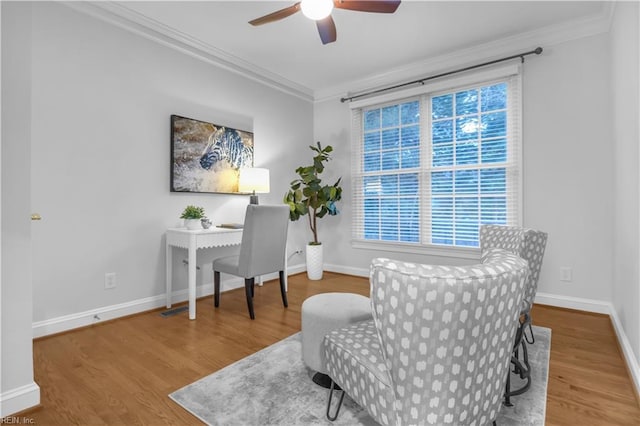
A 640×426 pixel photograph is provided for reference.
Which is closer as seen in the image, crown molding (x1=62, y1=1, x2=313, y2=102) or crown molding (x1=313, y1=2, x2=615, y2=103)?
crown molding (x1=62, y1=1, x2=313, y2=102)

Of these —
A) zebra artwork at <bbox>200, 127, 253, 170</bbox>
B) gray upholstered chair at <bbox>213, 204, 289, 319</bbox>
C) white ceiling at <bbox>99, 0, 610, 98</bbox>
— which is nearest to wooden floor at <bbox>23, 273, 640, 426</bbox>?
gray upholstered chair at <bbox>213, 204, 289, 319</bbox>

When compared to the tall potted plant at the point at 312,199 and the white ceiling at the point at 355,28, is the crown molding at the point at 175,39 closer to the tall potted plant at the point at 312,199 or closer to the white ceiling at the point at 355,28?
the white ceiling at the point at 355,28

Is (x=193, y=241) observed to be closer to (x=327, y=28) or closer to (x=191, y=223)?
(x=191, y=223)

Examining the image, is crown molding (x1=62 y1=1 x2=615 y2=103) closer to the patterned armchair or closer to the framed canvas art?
the framed canvas art

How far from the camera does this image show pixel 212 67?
3592 mm

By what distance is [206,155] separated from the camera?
3.47m

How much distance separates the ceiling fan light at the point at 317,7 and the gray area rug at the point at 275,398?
221cm

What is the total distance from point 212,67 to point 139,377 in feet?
10.1

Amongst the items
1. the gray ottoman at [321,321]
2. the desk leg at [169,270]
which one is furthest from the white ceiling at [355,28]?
the gray ottoman at [321,321]

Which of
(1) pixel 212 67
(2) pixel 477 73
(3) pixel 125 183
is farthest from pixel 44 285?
(2) pixel 477 73

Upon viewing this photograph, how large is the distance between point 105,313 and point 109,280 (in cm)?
27

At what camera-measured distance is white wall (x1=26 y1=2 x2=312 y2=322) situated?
2.45 metres

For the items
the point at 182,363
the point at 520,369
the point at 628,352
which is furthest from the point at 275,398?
the point at 628,352

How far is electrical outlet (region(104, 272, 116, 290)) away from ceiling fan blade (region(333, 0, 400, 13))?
2794 mm
